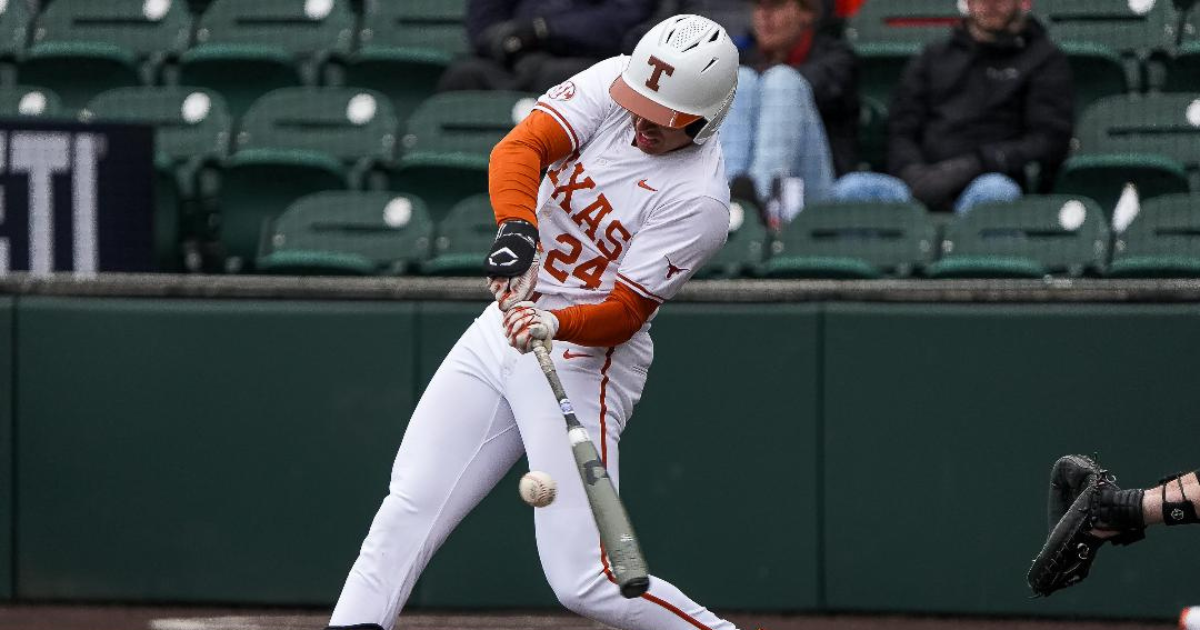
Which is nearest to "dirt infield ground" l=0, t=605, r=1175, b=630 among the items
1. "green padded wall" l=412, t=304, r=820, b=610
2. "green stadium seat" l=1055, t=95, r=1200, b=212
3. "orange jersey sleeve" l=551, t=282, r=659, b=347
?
"green padded wall" l=412, t=304, r=820, b=610

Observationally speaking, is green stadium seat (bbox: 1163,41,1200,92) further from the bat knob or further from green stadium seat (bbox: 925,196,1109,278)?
the bat knob

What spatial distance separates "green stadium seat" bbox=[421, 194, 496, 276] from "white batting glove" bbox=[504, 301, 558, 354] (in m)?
2.48

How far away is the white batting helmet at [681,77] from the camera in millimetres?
3902

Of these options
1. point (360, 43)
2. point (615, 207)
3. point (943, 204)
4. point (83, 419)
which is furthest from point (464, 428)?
point (360, 43)

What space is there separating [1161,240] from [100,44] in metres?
4.84

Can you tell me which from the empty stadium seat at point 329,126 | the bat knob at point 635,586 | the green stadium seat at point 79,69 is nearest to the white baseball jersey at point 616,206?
the bat knob at point 635,586

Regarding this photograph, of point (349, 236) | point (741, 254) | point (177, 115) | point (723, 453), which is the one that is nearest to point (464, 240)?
point (349, 236)

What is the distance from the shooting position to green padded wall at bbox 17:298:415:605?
19.9 feet

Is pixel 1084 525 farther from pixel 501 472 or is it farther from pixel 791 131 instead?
pixel 791 131

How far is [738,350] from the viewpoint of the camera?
5.97 metres

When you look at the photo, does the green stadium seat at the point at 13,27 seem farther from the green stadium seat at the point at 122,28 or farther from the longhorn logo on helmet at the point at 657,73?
the longhorn logo on helmet at the point at 657,73

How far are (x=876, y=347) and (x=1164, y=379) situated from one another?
3.17ft

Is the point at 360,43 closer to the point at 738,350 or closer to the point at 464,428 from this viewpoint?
the point at 738,350

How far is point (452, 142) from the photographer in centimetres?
714
